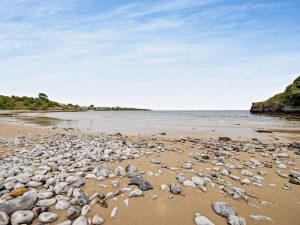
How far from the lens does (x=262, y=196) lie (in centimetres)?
383

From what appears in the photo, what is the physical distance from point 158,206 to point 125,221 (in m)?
0.63

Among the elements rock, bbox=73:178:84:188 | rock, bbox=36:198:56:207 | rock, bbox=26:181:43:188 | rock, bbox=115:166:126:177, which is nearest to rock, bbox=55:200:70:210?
rock, bbox=36:198:56:207

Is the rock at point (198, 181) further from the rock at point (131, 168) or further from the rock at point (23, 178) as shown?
the rock at point (23, 178)

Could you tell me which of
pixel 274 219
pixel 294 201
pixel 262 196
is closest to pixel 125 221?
pixel 274 219

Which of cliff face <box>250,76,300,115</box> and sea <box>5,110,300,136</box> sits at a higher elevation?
cliff face <box>250,76,300,115</box>

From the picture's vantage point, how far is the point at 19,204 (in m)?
3.12

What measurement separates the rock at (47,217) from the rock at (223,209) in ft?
8.28

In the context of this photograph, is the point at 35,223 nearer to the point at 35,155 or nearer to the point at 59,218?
the point at 59,218

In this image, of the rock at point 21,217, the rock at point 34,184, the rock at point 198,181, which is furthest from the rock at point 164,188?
the rock at point 34,184

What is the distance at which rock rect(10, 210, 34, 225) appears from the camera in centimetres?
279

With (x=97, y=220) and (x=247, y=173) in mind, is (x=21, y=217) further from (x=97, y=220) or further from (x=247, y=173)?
(x=247, y=173)

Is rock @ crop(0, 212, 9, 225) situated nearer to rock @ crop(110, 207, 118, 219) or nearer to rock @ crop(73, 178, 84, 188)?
rock @ crop(73, 178, 84, 188)

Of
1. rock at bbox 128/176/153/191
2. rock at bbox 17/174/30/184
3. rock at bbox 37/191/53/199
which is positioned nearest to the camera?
rock at bbox 37/191/53/199

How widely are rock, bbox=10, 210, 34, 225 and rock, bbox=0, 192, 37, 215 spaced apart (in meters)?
0.15
